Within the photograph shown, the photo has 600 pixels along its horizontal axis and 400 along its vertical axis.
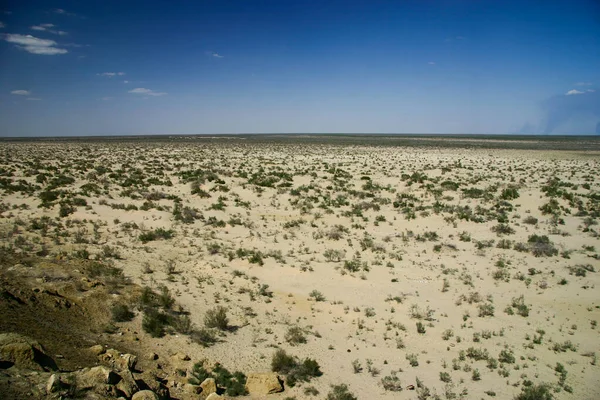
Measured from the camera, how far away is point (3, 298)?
23.7 ft

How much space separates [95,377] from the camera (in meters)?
5.07

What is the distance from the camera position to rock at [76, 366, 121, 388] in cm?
493

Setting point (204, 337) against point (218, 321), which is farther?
point (218, 321)

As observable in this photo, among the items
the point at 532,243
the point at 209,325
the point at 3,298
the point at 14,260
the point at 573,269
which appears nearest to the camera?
the point at 3,298

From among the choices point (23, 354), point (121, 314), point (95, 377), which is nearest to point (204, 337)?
point (121, 314)

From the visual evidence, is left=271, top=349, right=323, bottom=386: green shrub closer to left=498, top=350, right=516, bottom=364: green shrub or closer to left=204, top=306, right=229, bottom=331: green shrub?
left=204, top=306, right=229, bottom=331: green shrub

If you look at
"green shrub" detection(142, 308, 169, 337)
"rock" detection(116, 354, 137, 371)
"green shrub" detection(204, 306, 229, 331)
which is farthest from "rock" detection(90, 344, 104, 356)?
"green shrub" detection(204, 306, 229, 331)

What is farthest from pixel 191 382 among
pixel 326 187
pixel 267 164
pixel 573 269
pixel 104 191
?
pixel 267 164

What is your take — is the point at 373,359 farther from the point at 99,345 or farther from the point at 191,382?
the point at 99,345

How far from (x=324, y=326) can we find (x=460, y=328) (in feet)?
11.2

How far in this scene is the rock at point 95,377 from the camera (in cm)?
493

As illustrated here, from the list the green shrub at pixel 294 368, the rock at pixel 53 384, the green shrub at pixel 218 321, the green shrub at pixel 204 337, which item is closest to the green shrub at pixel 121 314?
the green shrub at pixel 204 337

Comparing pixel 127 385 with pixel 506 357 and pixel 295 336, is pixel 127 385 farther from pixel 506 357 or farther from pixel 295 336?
pixel 506 357

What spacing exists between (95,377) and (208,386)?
71.6 inches
